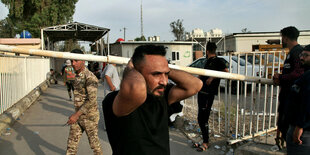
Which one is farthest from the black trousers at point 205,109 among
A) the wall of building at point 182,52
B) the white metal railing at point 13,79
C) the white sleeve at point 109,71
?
the wall of building at point 182,52

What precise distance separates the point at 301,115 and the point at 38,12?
28144 millimetres

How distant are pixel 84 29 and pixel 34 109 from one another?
24.6ft

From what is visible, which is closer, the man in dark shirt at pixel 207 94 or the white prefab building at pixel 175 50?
the man in dark shirt at pixel 207 94

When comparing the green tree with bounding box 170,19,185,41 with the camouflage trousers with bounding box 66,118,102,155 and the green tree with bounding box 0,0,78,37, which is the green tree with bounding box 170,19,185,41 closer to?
the green tree with bounding box 0,0,78,37

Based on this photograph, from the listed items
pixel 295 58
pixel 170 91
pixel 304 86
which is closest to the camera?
pixel 170 91

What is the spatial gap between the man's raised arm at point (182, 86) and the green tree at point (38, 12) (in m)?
26.1

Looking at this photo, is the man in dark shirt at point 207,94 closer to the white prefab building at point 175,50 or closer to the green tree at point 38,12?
the white prefab building at point 175,50

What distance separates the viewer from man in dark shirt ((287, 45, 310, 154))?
2.26 meters

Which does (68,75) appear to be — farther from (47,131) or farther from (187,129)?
(187,129)

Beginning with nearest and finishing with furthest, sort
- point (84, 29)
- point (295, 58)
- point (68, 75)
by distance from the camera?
point (295, 58), point (68, 75), point (84, 29)

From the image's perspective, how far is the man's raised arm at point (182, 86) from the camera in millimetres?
1868

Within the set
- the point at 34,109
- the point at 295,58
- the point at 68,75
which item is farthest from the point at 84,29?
the point at 295,58

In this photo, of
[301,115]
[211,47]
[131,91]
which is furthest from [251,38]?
[131,91]

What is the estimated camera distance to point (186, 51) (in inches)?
1076
